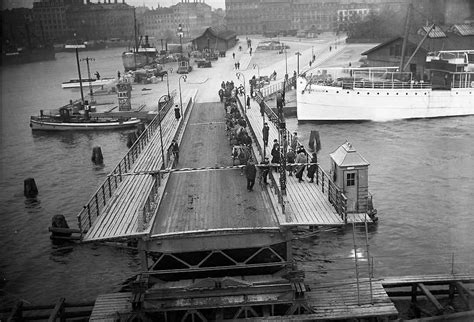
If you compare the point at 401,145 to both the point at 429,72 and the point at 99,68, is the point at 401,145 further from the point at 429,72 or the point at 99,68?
the point at 99,68

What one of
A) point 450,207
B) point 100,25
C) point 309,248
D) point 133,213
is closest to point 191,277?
point 133,213

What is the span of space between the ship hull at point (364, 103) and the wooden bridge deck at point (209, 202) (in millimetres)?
25035

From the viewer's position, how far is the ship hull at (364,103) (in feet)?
160

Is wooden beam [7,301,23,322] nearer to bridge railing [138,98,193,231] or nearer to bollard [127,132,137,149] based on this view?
bridge railing [138,98,193,231]

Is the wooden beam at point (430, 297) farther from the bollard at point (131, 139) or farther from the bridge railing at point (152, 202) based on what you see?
the bollard at point (131, 139)

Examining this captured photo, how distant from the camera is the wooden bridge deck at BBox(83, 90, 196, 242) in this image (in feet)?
50.2

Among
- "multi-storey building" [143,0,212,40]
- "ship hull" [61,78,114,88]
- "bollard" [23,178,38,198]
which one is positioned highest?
"multi-storey building" [143,0,212,40]

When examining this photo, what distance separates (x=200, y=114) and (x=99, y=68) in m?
85.4

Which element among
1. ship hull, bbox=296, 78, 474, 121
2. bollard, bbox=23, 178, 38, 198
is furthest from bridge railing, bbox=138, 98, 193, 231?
ship hull, bbox=296, 78, 474, 121

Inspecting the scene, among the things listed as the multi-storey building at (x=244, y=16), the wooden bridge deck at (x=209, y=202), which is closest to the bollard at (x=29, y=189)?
the wooden bridge deck at (x=209, y=202)

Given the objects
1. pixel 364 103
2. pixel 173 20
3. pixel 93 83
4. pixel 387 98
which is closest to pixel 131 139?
pixel 364 103

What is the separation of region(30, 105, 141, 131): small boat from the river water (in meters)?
0.85

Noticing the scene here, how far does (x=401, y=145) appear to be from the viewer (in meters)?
39.2

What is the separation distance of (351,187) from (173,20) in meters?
116
